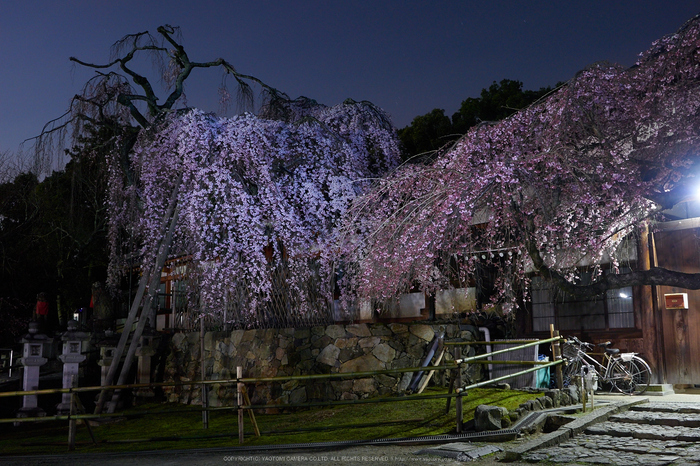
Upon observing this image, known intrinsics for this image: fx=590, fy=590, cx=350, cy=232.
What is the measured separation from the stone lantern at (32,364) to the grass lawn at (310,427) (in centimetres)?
352

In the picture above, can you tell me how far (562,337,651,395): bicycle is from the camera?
11547mm

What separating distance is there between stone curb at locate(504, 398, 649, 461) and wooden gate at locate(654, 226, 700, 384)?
2.07 metres

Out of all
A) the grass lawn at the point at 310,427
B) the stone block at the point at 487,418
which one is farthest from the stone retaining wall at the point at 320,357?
the stone block at the point at 487,418

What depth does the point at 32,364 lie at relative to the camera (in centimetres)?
1633

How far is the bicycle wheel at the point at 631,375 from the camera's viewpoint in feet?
37.8

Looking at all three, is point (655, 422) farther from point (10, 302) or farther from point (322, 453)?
point (10, 302)

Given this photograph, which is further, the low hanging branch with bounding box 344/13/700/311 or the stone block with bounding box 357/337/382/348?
the stone block with bounding box 357/337/382/348

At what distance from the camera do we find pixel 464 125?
59.7ft

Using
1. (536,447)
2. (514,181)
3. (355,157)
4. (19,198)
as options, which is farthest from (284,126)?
→ (19,198)

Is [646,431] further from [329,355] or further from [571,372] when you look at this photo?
[329,355]

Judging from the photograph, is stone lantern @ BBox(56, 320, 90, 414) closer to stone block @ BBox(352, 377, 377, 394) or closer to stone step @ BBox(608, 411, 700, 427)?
stone block @ BBox(352, 377, 377, 394)

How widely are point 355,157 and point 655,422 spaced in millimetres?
8898

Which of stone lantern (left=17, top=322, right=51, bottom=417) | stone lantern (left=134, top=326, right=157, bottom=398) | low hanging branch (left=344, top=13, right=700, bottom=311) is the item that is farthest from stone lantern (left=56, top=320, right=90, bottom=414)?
low hanging branch (left=344, top=13, right=700, bottom=311)

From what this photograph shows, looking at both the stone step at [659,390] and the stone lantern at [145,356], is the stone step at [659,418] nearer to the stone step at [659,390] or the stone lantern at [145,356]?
the stone step at [659,390]
